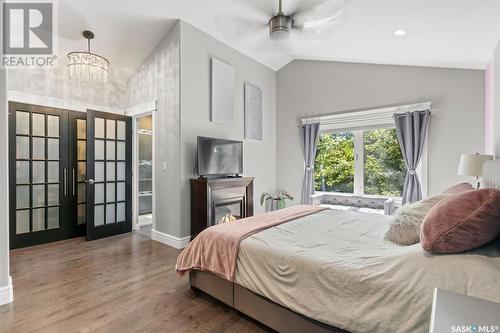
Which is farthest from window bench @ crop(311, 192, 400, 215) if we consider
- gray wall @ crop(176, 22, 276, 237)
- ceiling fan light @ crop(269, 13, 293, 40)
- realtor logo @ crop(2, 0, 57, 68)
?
realtor logo @ crop(2, 0, 57, 68)

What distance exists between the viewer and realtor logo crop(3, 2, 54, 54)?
9.53 ft

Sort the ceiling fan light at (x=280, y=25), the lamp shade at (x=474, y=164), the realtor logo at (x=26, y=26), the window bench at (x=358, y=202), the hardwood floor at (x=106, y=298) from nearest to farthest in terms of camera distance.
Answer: the hardwood floor at (x=106, y=298), the ceiling fan light at (x=280, y=25), the lamp shade at (x=474, y=164), the realtor logo at (x=26, y=26), the window bench at (x=358, y=202)

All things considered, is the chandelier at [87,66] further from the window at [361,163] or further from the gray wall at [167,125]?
→ the window at [361,163]

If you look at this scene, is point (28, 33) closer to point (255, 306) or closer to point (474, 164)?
point (255, 306)

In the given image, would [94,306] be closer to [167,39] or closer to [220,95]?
[220,95]

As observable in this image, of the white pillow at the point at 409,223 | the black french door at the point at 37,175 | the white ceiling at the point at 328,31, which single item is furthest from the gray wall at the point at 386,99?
the black french door at the point at 37,175

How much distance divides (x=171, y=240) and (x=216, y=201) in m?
0.86

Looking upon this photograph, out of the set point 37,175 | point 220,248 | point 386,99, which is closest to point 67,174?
point 37,175

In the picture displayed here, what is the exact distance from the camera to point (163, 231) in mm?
3852

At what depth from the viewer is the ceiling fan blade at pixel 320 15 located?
215cm

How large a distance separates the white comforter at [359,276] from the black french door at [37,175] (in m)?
3.50

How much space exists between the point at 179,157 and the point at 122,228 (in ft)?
6.04

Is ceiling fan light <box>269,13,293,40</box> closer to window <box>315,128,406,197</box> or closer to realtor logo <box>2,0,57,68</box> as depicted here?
realtor logo <box>2,0,57,68</box>

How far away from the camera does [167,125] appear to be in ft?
12.4
